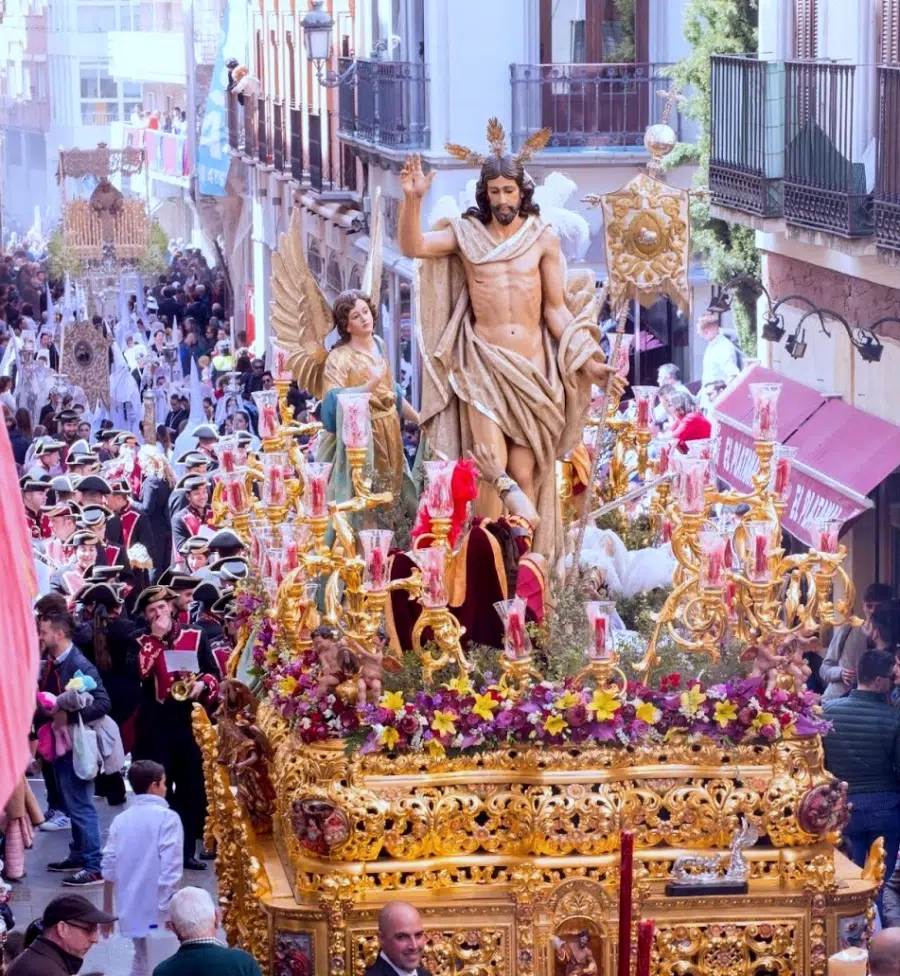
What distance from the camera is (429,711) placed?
7316 mm

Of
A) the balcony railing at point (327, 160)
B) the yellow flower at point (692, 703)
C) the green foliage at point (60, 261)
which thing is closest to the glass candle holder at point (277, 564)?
the yellow flower at point (692, 703)

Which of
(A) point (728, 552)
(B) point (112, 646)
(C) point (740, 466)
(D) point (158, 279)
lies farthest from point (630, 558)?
(D) point (158, 279)

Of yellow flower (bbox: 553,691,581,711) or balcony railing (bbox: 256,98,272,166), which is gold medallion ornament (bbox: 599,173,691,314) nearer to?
yellow flower (bbox: 553,691,581,711)

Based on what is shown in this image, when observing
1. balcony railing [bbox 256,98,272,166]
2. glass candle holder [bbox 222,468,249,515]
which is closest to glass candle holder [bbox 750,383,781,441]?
glass candle holder [bbox 222,468,249,515]

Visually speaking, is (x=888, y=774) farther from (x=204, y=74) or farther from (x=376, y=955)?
(x=204, y=74)

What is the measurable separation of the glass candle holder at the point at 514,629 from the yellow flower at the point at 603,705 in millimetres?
257

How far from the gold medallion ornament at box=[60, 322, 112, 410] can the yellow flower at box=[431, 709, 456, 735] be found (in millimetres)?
15947

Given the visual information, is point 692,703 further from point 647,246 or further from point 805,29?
point 805,29

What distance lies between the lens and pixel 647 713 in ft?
24.0

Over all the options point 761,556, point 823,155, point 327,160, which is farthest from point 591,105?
point 761,556

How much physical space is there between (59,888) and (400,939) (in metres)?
4.73

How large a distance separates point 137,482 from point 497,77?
725 cm

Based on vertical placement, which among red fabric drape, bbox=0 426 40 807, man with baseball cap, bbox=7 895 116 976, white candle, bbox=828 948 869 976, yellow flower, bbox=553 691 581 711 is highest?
red fabric drape, bbox=0 426 40 807

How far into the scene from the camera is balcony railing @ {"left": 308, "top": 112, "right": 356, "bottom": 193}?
29391 millimetres
